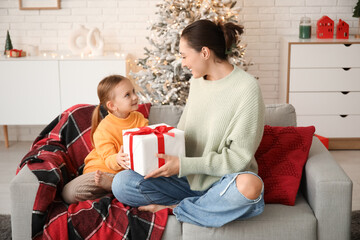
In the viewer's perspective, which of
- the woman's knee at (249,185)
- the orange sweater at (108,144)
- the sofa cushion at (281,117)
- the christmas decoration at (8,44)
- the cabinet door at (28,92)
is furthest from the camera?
the christmas decoration at (8,44)

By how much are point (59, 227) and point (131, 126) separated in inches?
25.9

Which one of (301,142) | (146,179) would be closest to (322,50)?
(301,142)

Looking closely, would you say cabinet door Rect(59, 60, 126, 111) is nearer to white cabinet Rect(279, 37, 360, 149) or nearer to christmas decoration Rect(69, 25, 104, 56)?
christmas decoration Rect(69, 25, 104, 56)

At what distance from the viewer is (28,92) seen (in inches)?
179

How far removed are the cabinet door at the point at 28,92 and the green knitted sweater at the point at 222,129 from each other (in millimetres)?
2388

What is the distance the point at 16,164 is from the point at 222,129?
8.57 feet

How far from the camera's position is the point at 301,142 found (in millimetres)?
2561

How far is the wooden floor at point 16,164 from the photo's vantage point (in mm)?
3502

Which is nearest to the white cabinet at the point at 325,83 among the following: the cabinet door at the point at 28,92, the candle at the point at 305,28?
the candle at the point at 305,28

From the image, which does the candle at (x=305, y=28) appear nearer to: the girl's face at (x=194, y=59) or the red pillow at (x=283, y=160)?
the red pillow at (x=283, y=160)

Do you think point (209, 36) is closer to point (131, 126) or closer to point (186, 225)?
point (131, 126)

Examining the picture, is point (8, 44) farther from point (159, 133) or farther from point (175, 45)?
point (159, 133)

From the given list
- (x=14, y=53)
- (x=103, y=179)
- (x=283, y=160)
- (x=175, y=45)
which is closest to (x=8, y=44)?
(x=14, y=53)

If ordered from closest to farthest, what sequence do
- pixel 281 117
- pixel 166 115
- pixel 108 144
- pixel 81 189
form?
pixel 81 189
pixel 108 144
pixel 281 117
pixel 166 115
